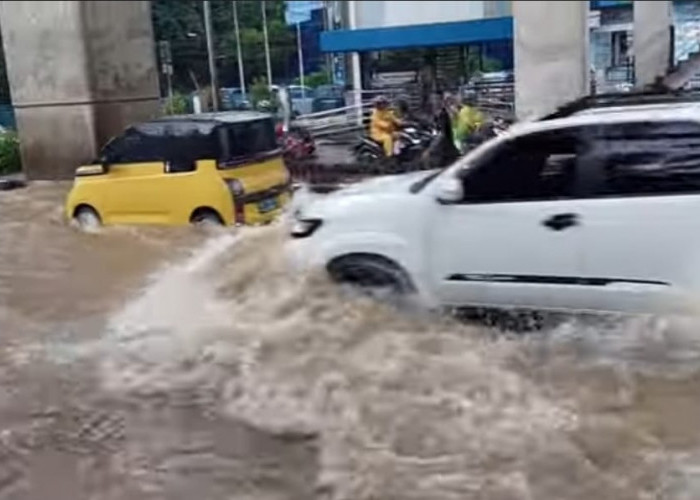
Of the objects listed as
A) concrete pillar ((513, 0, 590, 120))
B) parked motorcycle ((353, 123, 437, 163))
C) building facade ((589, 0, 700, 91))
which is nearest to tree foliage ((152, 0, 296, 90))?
parked motorcycle ((353, 123, 437, 163))

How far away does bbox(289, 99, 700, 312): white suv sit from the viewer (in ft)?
8.34

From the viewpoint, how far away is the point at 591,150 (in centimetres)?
256

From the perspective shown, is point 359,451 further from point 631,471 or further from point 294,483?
point 631,471

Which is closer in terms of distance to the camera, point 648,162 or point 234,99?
point 234,99

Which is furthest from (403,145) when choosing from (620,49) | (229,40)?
(620,49)

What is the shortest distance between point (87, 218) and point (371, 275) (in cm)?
71

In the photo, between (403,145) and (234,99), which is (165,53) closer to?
(234,99)

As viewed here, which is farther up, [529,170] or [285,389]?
[529,170]

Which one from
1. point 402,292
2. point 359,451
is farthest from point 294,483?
point 402,292

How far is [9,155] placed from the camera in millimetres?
2422

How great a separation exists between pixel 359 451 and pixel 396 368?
408 mm

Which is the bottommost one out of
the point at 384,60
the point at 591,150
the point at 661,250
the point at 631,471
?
the point at 631,471

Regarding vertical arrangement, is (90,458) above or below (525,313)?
below

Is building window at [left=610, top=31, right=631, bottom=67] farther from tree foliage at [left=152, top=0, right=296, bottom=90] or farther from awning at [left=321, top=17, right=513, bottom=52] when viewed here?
tree foliage at [left=152, top=0, right=296, bottom=90]
